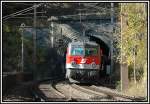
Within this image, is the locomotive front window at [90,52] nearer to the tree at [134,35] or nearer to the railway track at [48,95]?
the railway track at [48,95]

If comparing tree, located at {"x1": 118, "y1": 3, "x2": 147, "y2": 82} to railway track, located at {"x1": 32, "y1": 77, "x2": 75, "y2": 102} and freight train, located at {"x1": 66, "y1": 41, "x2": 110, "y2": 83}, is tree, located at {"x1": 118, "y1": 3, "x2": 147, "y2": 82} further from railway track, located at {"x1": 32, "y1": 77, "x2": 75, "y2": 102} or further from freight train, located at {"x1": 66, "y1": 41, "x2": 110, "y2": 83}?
freight train, located at {"x1": 66, "y1": 41, "x2": 110, "y2": 83}

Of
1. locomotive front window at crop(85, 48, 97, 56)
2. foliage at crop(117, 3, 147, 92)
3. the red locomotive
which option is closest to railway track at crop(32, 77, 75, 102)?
the red locomotive

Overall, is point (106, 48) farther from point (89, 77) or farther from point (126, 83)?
point (126, 83)

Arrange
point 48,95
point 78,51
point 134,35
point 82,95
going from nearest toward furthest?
point 134,35
point 82,95
point 48,95
point 78,51

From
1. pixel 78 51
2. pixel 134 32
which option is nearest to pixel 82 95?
pixel 134 32

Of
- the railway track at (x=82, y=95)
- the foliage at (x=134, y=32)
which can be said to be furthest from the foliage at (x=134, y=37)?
the railway track at (x=82, y=95)

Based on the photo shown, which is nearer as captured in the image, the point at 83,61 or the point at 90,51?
the point at 83,61

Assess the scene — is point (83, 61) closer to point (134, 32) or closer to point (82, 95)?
point (82, 95)

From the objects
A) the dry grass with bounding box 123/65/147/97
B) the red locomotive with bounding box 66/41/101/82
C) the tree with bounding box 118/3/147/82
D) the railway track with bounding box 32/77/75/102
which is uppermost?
the tree with bounding box 118/3/147/82

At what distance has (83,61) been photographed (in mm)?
28984

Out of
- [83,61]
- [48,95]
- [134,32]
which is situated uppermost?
[134,32]

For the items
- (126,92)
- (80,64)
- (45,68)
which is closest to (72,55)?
(80,64)

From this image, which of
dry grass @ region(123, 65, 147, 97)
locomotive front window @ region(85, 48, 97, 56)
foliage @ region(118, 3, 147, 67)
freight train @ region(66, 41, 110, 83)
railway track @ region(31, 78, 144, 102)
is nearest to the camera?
railway track @ region(31, 78, 144, 102)

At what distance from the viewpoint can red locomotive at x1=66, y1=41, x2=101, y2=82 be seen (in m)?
28.8
